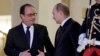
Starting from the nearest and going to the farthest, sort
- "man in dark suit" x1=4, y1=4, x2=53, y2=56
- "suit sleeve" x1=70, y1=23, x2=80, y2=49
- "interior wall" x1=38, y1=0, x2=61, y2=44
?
1. "suit sleeve" x1=70, y1=23, x2=80, y2=49
2. "man in dark suit" x1=4, y1=4, x2=53, y2=56
3. "interior wall" x1=38, y1=0, x2=61, y2=44

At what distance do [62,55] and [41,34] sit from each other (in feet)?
1.47

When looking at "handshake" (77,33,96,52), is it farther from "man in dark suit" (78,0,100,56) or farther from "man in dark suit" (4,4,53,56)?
"man in dark suit" (4,4,53,56)

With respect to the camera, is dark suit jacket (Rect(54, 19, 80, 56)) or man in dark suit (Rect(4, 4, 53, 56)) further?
man in dark suit (Rect(4, 4, 53, 56))

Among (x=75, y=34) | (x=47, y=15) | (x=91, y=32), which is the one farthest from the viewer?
(x=47, y=15)

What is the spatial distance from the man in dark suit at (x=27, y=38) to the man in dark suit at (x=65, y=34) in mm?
266

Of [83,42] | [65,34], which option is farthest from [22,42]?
[83,42]

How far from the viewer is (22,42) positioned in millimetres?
3201

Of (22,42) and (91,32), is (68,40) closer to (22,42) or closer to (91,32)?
(91,32)

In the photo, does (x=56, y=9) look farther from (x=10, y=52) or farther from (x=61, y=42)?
(x=10, y=52)

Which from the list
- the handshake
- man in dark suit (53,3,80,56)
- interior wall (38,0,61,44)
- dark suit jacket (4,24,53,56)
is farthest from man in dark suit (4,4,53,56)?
interior wall (38,0,61,44)

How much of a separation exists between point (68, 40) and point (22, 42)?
0.53 metres

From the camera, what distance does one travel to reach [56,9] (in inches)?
Result: 119

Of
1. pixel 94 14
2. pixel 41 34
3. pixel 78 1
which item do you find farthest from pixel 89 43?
pixel 78 1

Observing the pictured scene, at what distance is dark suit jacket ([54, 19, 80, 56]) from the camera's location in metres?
2.90
